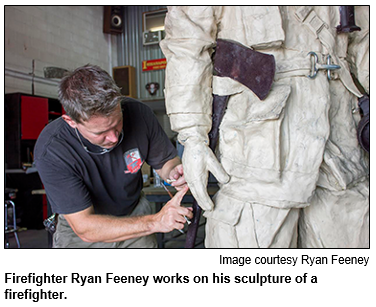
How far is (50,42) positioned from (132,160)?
5.53 meters

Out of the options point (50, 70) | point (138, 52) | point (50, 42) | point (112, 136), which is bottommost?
point (112, 136)

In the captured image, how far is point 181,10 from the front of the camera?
148 cm

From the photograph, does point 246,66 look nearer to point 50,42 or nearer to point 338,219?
point 338,219

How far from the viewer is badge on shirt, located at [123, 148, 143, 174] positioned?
177 cm

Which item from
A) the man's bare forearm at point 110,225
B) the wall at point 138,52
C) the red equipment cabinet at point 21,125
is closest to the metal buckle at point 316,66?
the man's bare forearm at point 110,225

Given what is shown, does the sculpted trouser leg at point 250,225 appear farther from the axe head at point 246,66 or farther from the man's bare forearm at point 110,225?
the axe head at point 246,66

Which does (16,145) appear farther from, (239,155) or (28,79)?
(239,155)

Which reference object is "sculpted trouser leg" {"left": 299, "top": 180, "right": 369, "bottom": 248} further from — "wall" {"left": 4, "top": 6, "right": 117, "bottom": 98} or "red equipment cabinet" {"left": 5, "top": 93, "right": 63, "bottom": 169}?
"wall" {"left": 4, "top": 6, "right": 117, "bottom": 98}

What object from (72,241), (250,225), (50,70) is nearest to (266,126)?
(250,225)

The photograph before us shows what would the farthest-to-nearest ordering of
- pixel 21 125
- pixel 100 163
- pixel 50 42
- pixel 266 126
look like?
pixel 50 42, pixel 21 125, pixel 100 163, pixel 266 126

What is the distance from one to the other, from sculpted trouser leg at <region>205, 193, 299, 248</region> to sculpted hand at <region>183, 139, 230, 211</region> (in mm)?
81

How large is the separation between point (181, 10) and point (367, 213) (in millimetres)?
1154

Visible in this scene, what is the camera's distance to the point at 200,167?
55.3 inches

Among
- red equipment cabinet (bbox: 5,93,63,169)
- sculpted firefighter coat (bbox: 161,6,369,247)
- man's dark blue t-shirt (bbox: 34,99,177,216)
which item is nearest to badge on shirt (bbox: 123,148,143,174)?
man's dark blue t-shirt (bbox: 34,99,177,216)
